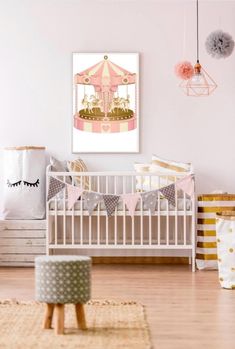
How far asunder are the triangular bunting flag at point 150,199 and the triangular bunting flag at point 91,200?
→ 328 mm

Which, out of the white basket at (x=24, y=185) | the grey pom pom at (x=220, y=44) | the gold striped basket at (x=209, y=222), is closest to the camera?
the grey pom pom at (x=220, y=44)

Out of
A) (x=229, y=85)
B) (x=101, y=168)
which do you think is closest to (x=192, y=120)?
(x=229, y=85)

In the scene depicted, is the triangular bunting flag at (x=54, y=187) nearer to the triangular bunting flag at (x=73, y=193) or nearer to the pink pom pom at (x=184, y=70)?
the triangular bunting flag at (x=73, y=193)

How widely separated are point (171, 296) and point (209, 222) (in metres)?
1.38

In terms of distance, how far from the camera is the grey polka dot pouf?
302 centimetres

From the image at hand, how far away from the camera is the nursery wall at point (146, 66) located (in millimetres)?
5816

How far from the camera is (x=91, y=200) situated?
526cm

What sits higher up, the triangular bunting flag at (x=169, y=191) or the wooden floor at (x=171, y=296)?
the triangular bunting flag at (x=169, y=191)

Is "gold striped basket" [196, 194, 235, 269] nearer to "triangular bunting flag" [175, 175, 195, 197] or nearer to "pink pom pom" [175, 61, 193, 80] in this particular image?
"triangular bunting flag" [175, 175, 195, 197]

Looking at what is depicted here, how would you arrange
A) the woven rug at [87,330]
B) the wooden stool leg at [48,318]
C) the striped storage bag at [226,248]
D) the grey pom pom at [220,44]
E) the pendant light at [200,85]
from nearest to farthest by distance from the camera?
the woven rug at [87,330]
the wooden stool leg at [48,318]
the striped storage bag at [226,248]
the grey pom pom at [220,44]
the pendant light at [200,85]

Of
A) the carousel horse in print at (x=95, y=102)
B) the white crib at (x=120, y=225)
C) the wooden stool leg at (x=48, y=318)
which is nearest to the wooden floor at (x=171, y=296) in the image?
the white crib at (x=120, y=225)

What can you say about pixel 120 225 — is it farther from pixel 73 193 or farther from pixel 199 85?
pixel 199 85

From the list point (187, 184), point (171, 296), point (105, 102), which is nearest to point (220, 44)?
point (187, 184)

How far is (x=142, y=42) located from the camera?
582cm
